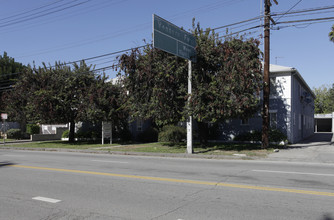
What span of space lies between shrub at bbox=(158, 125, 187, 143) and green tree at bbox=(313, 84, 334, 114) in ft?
185

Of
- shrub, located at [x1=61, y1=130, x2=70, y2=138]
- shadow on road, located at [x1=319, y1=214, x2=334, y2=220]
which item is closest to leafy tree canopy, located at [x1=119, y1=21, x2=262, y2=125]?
shadow on road, located at [x1=319, y1=214, x2=334, y2=220]

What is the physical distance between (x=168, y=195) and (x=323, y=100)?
76.8 meters

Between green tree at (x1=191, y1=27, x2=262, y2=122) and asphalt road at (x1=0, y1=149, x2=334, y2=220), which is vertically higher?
green tree at (x1=191, y1=27, x2=262, y2=122)

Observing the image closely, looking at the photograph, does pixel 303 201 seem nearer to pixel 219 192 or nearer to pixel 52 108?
pixel 219 192

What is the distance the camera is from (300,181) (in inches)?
326

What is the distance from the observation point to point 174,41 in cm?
1559

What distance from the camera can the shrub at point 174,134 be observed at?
25797 mm

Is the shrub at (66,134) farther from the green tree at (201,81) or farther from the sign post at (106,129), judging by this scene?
the green tree at (201,81)

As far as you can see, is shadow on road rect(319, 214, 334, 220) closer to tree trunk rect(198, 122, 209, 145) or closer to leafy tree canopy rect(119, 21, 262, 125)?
leafy tree canopy rect(119, 21, 262, 125)

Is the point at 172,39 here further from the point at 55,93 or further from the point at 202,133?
the point at 55,93

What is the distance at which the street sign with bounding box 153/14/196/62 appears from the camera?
14.5 m

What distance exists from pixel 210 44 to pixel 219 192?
12.4 meters

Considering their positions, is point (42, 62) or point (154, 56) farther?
point (42, 62)

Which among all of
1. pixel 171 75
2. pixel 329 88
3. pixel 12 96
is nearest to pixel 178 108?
pixel 171 75
